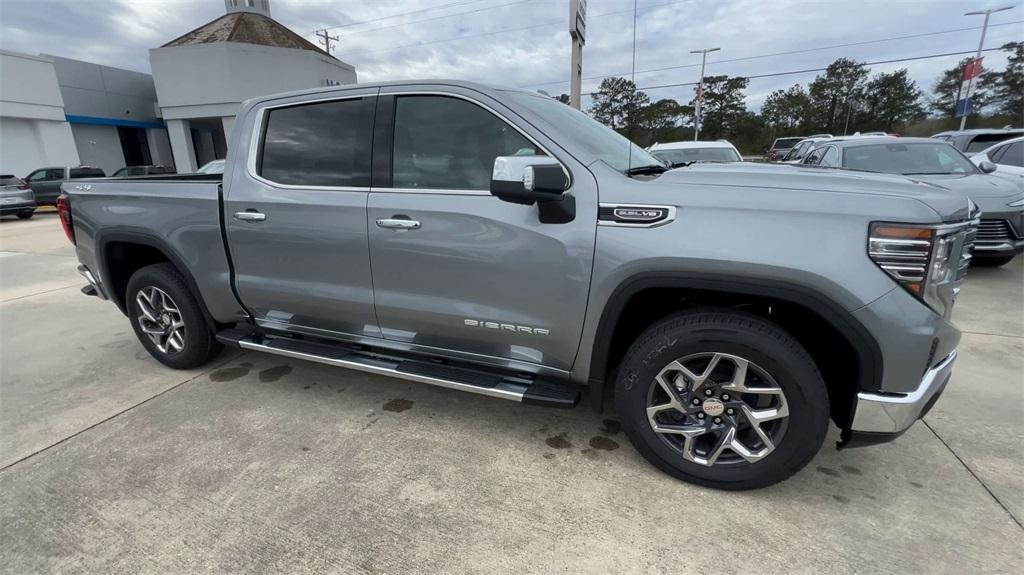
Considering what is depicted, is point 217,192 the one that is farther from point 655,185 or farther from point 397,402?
point 655,185

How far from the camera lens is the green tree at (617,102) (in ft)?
160

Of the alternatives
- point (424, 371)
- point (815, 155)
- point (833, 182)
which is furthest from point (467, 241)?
point (815, 155)

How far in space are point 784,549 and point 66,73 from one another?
1413 inches

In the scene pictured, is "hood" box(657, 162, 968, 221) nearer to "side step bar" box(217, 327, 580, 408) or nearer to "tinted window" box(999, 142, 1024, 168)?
"side step bar" box(217, 327, 580, 408)

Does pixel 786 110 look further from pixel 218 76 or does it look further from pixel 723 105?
pixel 218 76

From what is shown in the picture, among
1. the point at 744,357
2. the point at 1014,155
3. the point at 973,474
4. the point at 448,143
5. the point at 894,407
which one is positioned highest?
the point at 448,143

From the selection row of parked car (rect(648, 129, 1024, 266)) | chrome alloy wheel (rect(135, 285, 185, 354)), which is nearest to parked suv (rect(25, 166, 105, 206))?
chrome alloy wheel (rect(135, 285, 185, 354))

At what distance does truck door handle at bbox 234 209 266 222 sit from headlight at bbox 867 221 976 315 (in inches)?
124

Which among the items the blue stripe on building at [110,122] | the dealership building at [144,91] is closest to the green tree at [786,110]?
the dealership building at [144,91]

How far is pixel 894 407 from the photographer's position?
2.01 metres

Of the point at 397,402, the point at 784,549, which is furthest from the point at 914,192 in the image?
the point at 397,402

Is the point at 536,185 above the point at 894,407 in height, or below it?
above

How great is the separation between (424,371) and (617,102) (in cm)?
5191

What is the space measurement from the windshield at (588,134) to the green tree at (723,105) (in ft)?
177
